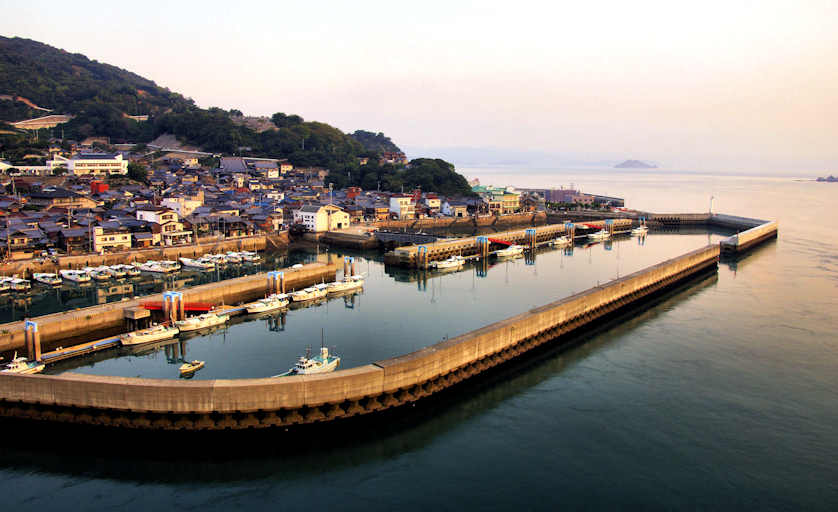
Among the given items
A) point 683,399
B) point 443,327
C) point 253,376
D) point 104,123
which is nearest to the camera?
point 683,399

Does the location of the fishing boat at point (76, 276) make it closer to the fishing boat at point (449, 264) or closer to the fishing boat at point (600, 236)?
the fishing boat at point (449, 264)

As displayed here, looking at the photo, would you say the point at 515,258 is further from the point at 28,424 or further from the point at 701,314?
the point at 28,424

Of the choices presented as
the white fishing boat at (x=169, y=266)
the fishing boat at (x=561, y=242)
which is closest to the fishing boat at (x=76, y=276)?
the white fishing boat at (x=169, y=266)

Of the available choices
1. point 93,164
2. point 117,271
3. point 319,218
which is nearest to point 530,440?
point 117,271

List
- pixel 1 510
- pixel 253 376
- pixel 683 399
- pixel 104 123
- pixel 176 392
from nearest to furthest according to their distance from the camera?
pixel 1 510, pixel 176 392, pixel 683 399, pixel 253 376, pixel 104 123

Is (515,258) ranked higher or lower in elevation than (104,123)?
lower

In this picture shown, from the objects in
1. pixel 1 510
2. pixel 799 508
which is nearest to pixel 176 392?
pixel 1 510
